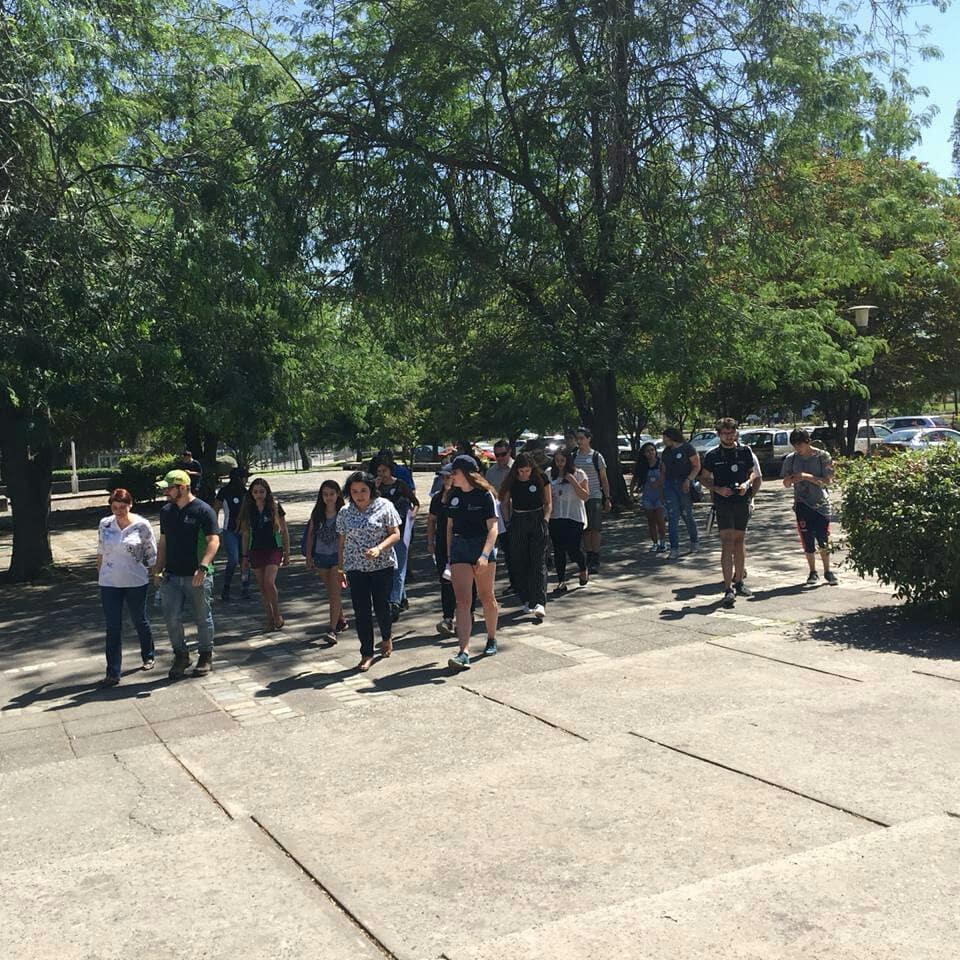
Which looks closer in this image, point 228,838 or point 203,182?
point 228,838

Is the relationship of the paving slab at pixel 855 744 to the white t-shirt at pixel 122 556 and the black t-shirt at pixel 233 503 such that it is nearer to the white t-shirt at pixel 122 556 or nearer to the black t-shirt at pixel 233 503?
the white t-shirt at pixel 122 556

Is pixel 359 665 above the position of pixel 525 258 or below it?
below

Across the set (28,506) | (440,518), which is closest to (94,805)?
(440,518)

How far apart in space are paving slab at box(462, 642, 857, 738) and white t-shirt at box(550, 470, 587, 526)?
11.9 feet

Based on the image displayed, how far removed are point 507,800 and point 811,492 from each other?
6843 mm

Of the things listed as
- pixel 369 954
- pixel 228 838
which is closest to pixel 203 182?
pixel 228 838

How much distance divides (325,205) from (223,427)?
150 inches

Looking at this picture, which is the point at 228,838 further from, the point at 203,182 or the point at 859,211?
the point at 859,211

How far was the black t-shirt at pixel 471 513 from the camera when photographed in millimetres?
8422

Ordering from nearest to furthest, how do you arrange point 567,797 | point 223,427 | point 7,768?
point 567,797 → point 7,768 → point 223,427

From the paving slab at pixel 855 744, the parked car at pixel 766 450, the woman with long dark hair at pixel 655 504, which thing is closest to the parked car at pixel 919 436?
the parked car at pixel 766 450

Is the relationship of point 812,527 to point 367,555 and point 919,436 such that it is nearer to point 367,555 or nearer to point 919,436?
point 367,555

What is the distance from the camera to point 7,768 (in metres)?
6.05

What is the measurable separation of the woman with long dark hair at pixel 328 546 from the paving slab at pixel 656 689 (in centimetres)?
256
